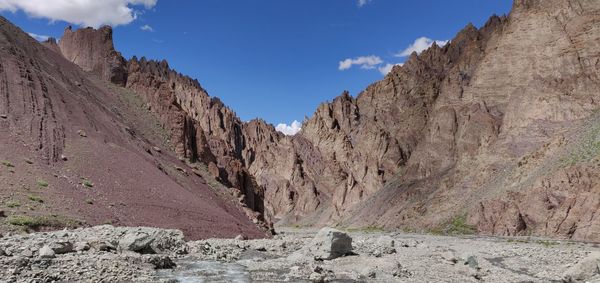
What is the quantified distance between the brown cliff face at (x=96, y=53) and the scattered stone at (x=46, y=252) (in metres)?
50.7

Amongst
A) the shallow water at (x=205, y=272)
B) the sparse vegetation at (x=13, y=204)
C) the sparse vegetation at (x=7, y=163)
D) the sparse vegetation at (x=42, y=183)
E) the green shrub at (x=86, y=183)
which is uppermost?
the sparse vegetation at (x=7, y=163)

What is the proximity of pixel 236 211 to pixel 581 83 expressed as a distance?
246 feet

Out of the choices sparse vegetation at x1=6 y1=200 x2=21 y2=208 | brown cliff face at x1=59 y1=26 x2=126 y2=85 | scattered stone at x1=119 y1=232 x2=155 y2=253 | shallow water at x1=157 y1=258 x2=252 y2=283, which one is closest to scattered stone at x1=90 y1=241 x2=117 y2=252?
scattered stone at x1=119 y1=232 x2=155 y2=253

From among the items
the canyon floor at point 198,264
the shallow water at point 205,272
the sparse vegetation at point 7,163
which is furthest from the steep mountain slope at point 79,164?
the shallow water at point 205,272

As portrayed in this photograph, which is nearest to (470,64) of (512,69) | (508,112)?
(512,69)

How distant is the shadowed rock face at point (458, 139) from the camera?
228ft

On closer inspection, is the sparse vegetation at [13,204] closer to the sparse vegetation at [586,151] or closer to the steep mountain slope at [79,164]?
the steep mountain slope at [79,164]

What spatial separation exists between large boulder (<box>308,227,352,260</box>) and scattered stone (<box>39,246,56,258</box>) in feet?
45.6

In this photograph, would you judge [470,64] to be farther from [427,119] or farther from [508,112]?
[508,112]

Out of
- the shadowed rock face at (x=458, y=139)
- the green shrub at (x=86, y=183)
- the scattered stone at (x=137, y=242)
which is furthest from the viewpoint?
the shadowed rock face at (x=458, y=139)

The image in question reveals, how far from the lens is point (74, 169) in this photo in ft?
128

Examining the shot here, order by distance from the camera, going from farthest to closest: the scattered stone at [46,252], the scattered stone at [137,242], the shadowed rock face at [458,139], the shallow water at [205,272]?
the shadowed rock face at [458,139], the scattered stone at [137,242], the shallow water at [205,272], the scattered stone at [46,252]

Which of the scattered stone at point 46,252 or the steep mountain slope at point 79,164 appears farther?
the steep mountain slope at point 79,164

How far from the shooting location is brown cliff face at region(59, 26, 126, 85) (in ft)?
229
